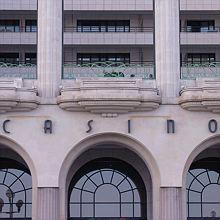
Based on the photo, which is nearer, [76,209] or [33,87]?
[33,87]

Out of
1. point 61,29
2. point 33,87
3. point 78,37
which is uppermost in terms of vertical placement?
point 78,37

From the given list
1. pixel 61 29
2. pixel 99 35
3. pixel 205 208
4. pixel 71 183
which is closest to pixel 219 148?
pixel 205 208

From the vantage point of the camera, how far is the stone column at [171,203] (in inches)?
1104

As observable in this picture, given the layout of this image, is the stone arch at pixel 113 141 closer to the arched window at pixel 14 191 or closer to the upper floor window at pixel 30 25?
the arched window at pixel 14 191

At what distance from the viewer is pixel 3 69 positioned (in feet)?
106

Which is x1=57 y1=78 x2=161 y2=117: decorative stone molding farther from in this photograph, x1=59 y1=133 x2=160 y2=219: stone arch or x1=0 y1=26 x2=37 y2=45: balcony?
x1=0 y1=26 x2=37 y2=45: balcony

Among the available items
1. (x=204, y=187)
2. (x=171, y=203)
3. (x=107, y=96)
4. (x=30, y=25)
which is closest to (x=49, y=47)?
(x=107, y=96)

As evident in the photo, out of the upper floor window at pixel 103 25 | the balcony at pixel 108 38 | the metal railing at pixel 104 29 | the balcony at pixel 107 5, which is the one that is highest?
the balcony at pixel 107 5

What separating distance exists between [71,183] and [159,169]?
18.9 ft

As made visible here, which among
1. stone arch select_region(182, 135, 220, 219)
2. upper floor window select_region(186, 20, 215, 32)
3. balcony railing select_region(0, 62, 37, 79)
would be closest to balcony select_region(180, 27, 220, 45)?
upper floor window select_region(186, 20, 215, 32)

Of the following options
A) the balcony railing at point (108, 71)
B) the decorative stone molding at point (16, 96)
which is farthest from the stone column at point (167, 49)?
the decorative stone molding at point (16, 96)

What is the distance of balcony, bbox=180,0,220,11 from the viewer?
135 feet

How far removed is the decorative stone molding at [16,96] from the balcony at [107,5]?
13.5m

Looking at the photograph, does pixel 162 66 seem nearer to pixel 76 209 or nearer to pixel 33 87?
pixel 33 87
